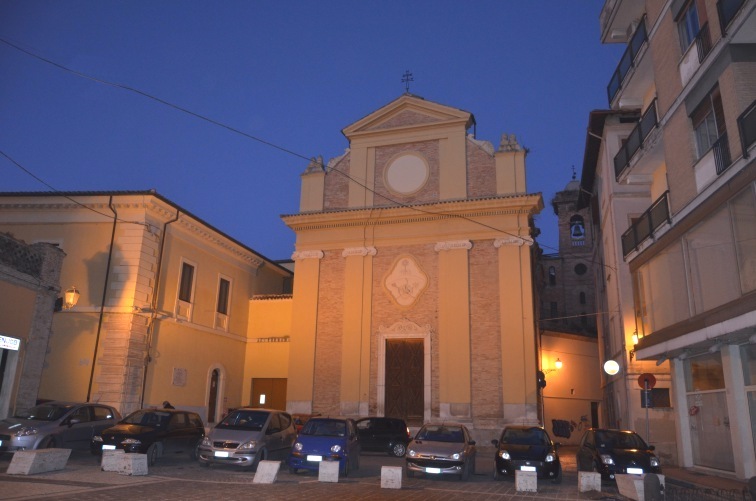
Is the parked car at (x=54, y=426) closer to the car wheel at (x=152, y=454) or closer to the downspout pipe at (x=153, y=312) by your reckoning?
the car wheel at (x=152, y=454)

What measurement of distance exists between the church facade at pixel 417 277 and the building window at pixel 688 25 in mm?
9121

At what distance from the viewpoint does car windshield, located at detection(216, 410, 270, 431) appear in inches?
558

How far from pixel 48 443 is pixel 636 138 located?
1777cm

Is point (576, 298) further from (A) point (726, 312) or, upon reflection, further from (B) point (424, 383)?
(A) point (726, 312)

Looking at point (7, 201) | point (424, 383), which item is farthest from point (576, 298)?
point (7, 201)

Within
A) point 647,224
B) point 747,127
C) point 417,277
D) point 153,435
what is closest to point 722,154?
point 747,127

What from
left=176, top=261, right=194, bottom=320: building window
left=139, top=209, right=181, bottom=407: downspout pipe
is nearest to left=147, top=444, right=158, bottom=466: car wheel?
left=139, top=209, right=181, bottom=407: downspout pipe

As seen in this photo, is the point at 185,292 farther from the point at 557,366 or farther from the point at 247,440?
the point at 557,366

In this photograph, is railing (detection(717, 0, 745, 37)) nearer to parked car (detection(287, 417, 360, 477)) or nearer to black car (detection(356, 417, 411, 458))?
parked car (detection(287, 417, 360, 477))

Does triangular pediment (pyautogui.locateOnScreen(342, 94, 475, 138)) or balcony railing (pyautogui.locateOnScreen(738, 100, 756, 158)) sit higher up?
triangular pediment (pyautogui.locateOnScreen(342, 94, 475, 138))

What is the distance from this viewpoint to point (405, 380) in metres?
23.3

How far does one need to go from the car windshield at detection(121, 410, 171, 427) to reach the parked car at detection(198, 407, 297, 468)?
153 cm

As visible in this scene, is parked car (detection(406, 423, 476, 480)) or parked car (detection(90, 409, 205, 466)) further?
parked car (detection(90, 409, 205, 466))

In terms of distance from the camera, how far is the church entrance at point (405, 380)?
22.9m
